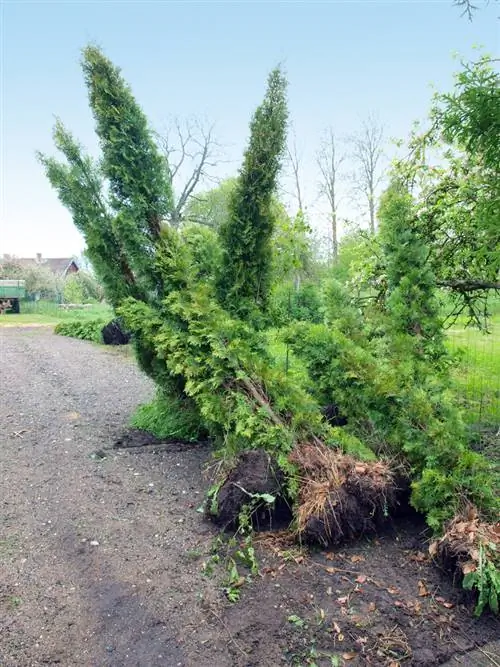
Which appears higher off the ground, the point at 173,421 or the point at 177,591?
the point at 173,421

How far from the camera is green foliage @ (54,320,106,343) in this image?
45.2 feet

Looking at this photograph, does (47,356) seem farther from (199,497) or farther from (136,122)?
(199,497)

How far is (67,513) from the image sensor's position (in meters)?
3.34

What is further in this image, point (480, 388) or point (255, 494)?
point (480, 388)

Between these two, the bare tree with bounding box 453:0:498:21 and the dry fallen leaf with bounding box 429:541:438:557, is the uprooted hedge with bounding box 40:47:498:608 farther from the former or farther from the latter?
the bare tree with bounding box 453:0:498:21

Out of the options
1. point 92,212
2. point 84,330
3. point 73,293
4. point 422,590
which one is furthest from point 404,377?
point 73,293

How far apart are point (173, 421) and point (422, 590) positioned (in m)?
3.01

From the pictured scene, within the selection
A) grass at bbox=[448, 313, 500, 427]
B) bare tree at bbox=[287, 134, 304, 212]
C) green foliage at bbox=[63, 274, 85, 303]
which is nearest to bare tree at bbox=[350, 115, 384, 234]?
bare tree at bbox=[287, 134, 304, 212]

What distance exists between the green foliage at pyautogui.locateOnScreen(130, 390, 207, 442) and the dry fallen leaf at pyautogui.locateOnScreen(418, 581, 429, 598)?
257 cm

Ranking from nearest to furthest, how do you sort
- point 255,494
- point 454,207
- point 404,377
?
point 255,494 → point 404,377 → point 454,207

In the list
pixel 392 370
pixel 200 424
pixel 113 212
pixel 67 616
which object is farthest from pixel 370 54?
pixel 67 616

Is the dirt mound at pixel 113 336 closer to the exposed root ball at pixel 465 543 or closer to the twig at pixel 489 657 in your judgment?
the exposed root ball at pixel 465 543

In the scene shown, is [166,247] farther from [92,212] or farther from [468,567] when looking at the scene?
[468,567]

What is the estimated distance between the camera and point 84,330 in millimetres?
14633
